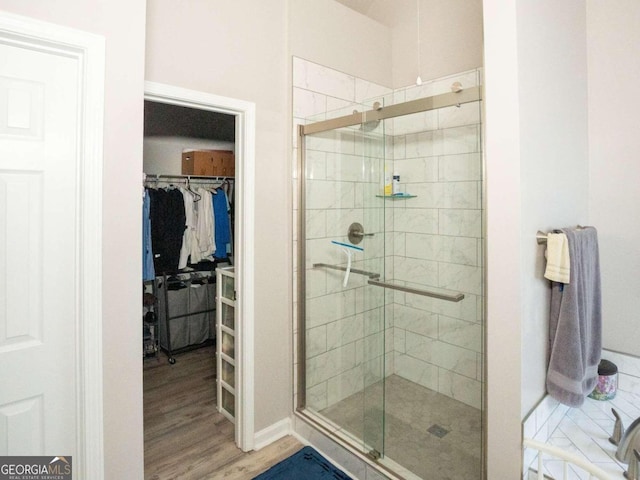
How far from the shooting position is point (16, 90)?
1.33 m

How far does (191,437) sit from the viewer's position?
240 centimetres

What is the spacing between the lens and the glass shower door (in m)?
2.19

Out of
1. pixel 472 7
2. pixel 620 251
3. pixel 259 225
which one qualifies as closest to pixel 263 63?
pixel 259 225

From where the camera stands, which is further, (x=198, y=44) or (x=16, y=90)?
(x=198, y=44)

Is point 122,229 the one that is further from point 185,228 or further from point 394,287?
point 185,228

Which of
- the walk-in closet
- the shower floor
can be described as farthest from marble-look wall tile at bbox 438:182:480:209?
the walk-in closet

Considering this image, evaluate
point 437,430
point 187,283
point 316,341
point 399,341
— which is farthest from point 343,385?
point 187,283

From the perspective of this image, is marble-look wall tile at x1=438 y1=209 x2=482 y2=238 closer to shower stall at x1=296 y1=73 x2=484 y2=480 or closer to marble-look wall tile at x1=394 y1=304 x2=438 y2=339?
shower stall at x1=296 y1=73 x2=484 y2=480

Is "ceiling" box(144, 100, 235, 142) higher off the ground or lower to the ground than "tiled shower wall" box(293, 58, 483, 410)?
higher

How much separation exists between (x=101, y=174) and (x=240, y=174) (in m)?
0.88

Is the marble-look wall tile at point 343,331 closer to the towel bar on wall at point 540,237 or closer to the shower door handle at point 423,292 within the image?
the shower door handle at point 423,292

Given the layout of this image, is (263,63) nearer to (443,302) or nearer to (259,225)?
(259,225)

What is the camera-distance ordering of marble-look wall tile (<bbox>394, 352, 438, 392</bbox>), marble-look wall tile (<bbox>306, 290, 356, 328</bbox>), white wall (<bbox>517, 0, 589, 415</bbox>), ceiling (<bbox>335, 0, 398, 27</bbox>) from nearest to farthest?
white wall (<bbox>517, 0, 589, 415</bbox>)
marble-look wall tile (<bbox>306, 290, 356, 328</bbox>)
marble-look wall tile (<bbox>394, 352, 438, 392</bbox>)
ceiling (<bbox>335, 0, 398, 27</bbox>)

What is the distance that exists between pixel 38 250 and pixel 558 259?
6.97 feet
